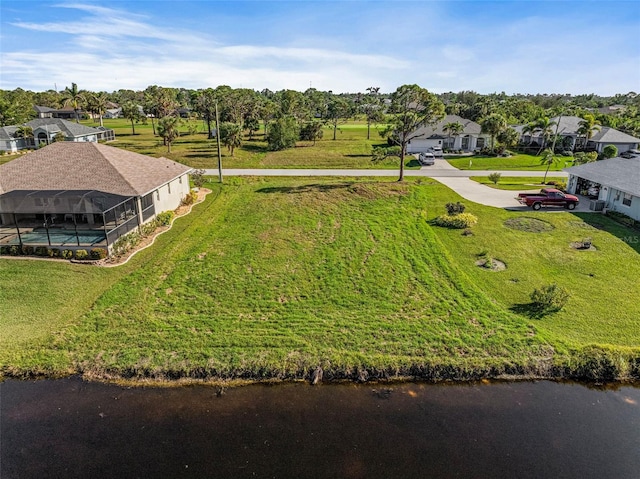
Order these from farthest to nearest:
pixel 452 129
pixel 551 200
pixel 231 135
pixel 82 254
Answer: pixel 452 129
pixel 231 135
pixel 551 200
pixel 82 254

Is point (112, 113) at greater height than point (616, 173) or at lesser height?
greater

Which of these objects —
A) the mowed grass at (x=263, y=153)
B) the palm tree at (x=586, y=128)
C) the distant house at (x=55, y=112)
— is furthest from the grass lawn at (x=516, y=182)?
the distant house at (x=55, y=112)

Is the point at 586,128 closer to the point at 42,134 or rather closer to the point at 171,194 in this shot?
the point at 171,194

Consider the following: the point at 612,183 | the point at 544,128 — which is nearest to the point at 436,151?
the point at 544,128

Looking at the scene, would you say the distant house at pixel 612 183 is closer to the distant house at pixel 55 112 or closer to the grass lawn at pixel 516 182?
the grass lawn at pixel 516 182

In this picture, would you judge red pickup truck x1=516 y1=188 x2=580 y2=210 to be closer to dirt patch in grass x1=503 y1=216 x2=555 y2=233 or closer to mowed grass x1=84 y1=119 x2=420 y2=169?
dirt patch in grass x1=503 y1=216 x2=555 y2=233
